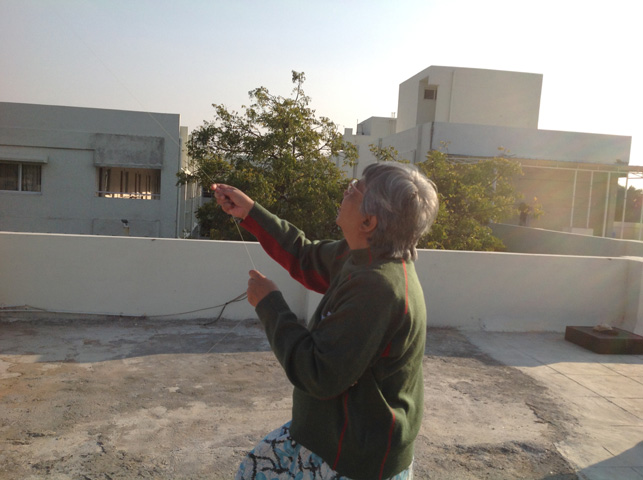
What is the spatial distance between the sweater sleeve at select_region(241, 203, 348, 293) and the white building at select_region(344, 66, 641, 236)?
630 inches

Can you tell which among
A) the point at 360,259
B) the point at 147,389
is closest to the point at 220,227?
the point at 147,389

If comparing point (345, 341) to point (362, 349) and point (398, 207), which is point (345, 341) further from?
point (398, 207)

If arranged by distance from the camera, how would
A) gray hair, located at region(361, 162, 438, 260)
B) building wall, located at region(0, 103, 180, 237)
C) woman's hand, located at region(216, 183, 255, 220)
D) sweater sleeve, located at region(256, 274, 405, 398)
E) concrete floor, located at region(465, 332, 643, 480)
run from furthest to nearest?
building wall, located at region(0, 103, 180, 237) → concrete floor, located at region(465, 332, 643, 480) → woman's hand, located at region(216, 183, 255, 220) → gray hair, located at region(361, 162, 438, 260) → sweater sleeve, located at region(256, 274, 405, 398)

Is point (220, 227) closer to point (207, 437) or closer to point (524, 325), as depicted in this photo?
point (524, 325)

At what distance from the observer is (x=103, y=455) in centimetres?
320

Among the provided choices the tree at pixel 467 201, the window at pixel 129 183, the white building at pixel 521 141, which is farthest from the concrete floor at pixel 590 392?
the window at pixel 129 183

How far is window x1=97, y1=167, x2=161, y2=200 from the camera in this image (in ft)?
55.0

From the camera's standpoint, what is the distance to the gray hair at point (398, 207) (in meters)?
1.51

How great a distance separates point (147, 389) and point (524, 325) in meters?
4.53

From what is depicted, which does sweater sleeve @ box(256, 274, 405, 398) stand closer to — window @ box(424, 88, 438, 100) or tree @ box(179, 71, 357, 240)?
tree @ box(179, 71, 357, 240)

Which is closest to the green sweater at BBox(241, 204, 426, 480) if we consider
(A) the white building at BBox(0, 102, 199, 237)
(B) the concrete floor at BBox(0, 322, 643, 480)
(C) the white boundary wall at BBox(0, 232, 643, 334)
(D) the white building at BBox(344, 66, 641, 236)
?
(B) the concrete floor at BBox(0, 322, 643, 480)

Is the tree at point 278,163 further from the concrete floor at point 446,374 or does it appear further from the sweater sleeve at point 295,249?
the sweater sleeve at point 295,249

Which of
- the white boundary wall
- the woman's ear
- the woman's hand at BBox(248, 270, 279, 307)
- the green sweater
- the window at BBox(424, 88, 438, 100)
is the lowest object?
the white boundary wall

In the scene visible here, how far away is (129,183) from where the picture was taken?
55.9 feet
